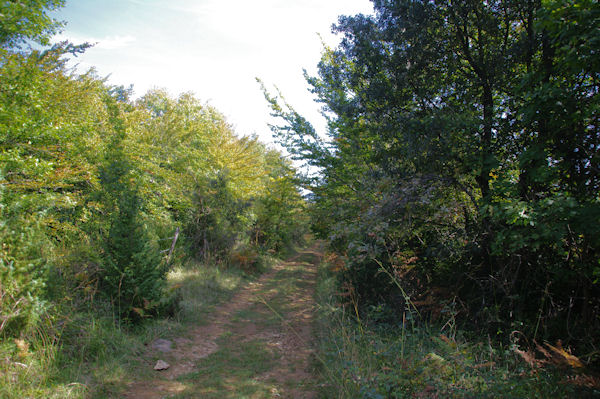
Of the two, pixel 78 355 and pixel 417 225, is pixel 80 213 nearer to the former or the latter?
pixel 78 355

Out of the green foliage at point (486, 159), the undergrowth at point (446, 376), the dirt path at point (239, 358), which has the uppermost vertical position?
the green foliage at point (486, 159)

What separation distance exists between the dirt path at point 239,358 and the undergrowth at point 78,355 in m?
0.31

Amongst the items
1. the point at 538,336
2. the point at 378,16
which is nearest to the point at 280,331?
the point at 538,336

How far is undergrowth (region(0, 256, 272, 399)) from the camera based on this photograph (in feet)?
12.0

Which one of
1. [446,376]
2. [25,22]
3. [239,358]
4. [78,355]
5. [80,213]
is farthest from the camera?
[80,213]

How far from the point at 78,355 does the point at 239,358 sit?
2.43m

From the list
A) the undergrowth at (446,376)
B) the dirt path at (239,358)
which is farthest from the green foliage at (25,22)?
the undergrowth at (446,376)

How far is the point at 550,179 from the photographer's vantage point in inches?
164

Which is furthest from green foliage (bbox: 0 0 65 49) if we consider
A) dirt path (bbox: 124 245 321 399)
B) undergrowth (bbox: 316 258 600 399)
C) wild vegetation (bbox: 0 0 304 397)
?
undergrowth (bbox: 316 258 600 399)

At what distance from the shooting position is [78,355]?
462 cm

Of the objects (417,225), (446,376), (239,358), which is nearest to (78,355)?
(239,358)

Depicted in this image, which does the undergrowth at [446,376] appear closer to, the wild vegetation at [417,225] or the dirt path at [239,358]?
the wild vegetation at [417,225]

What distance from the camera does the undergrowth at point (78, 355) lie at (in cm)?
365

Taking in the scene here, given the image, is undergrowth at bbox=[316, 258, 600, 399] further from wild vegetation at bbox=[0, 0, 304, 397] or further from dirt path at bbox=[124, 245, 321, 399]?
wild vegetation at bbox=[0, 0, 304, 397]
